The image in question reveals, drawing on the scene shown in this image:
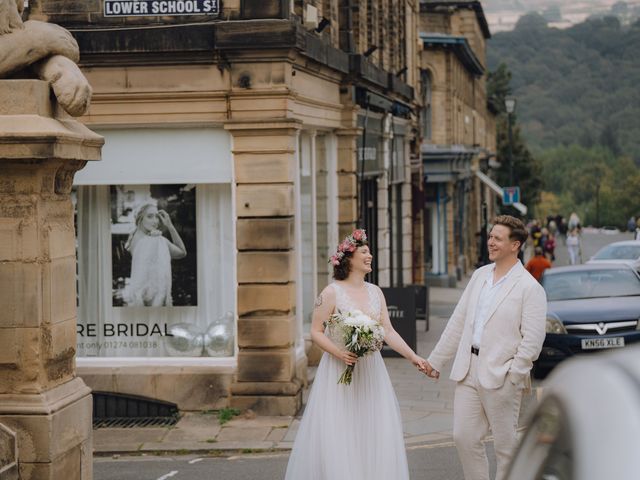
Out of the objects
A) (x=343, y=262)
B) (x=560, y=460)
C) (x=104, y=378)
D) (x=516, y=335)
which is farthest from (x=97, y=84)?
(x=560, y=460)

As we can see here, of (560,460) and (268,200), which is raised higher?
(268,200)

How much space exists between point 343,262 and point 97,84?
584 cm

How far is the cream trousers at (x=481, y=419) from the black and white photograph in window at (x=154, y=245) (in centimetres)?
670

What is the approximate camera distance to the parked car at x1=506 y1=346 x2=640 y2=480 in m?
2.34

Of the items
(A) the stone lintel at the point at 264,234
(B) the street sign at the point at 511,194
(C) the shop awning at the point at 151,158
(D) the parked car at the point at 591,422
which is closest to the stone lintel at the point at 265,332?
(A) the stone lintel at the point at 264,234

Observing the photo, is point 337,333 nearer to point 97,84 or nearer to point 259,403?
point 259,403

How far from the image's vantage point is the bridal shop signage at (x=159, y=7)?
14062 mm

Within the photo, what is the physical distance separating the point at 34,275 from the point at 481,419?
10.1 feet

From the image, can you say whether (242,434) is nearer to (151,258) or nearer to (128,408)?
(128,408)

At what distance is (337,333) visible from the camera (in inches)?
354

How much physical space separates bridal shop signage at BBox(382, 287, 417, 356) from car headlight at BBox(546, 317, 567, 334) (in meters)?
2.28

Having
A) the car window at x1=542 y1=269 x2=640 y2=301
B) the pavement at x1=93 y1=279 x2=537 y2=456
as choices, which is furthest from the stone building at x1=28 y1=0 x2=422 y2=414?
the car window at x1=542 y1=269 x2=640 y2=301

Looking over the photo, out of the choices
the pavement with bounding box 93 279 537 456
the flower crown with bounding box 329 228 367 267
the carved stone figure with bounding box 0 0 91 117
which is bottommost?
the pavement with bounding box 93 279 537 456

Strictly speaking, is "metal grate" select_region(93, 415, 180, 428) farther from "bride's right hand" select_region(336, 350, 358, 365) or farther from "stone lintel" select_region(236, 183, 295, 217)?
"bride's right hand" select_region(336, 350, 358, 365)
